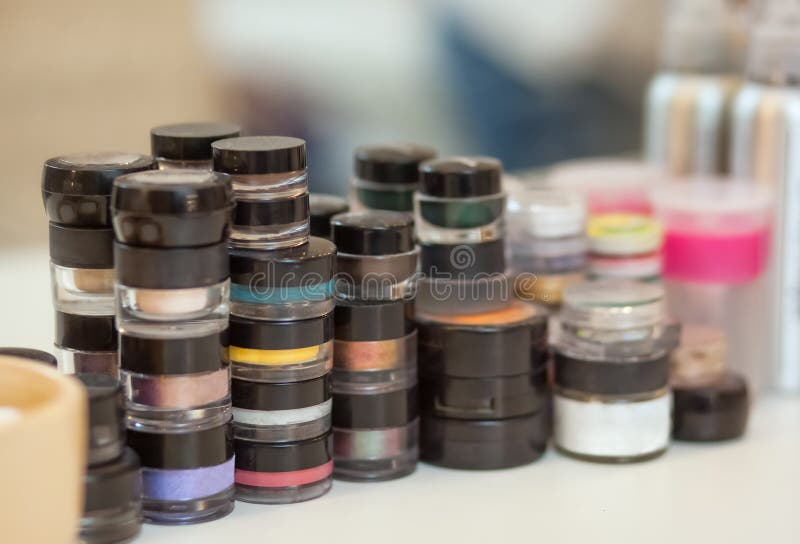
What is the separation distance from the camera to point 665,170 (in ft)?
2.63

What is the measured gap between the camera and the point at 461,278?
0.57m

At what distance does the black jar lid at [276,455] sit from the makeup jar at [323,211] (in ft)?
0.35

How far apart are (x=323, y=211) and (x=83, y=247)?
13 centimetres

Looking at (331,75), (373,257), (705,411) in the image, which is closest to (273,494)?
(373,257)

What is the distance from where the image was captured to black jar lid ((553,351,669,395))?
0.58 metres

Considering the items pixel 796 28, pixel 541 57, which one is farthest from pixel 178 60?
pixel 796 28

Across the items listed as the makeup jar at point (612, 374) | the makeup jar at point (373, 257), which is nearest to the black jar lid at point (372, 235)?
the makeup jar at point (373, 257)

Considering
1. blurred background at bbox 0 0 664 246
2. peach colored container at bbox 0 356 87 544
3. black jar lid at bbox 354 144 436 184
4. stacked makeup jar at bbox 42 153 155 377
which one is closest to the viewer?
peach colored container at bbox 0 356 87 544

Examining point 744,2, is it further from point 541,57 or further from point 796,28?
point 541,57

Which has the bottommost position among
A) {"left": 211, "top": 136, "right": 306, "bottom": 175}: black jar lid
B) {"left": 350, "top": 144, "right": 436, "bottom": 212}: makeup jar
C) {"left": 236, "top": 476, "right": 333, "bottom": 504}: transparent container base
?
{"left": 236, "top": 476, "right": 333, "bottom": 504}: transparent container base

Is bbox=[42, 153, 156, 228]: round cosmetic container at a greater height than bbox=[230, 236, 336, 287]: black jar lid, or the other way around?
bbox=[42, 153, 156, 228]: round cosmetic container

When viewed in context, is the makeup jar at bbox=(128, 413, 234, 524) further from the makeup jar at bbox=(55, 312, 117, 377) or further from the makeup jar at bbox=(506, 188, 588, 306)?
the makeup jar at bbox=(506, 188, 588, 306)

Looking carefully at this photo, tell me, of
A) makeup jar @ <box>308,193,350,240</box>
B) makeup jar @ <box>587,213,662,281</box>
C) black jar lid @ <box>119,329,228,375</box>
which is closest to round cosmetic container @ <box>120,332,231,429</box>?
black jar lid @ <box>119,329,228,375</box>

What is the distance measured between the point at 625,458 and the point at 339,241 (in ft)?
0.59
